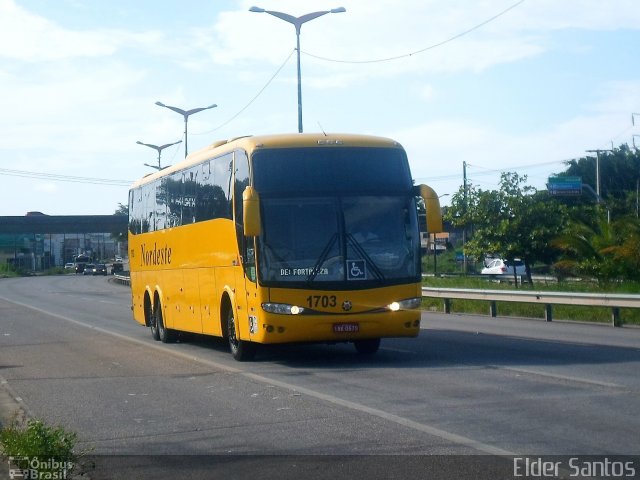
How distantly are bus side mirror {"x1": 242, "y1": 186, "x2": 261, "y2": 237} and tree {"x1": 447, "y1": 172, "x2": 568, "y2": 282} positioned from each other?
26.9 m

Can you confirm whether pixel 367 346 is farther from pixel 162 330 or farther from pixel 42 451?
pixel 42 451

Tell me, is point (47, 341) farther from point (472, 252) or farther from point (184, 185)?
point (472, 252)

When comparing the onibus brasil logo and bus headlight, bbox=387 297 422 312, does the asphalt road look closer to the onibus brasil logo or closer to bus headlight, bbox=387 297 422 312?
bus headlight, bbox=387 297 422 312

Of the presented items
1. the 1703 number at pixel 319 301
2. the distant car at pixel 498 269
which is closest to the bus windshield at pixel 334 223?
the 1703 number at pixel 319 301

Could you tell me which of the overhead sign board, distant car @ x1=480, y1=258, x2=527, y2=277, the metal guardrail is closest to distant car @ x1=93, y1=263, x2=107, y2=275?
the overhead sign board

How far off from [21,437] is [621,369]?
343 inches

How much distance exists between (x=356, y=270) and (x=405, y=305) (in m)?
0.97

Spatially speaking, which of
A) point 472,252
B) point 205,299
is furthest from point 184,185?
point 472,252

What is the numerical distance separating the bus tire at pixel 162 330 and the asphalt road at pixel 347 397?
0.73 m

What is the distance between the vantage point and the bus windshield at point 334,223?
1530cm

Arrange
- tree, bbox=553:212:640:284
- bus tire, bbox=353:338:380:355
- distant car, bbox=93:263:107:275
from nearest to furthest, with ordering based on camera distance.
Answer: bus tire, bbox=353:338:380:355 → tree, bbox=553:212:640:284 → distant car, bbox=93:263:107:275

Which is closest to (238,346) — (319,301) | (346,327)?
(319,301)

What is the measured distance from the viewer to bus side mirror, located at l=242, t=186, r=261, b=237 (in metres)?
14.9

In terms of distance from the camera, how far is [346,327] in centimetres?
1537
